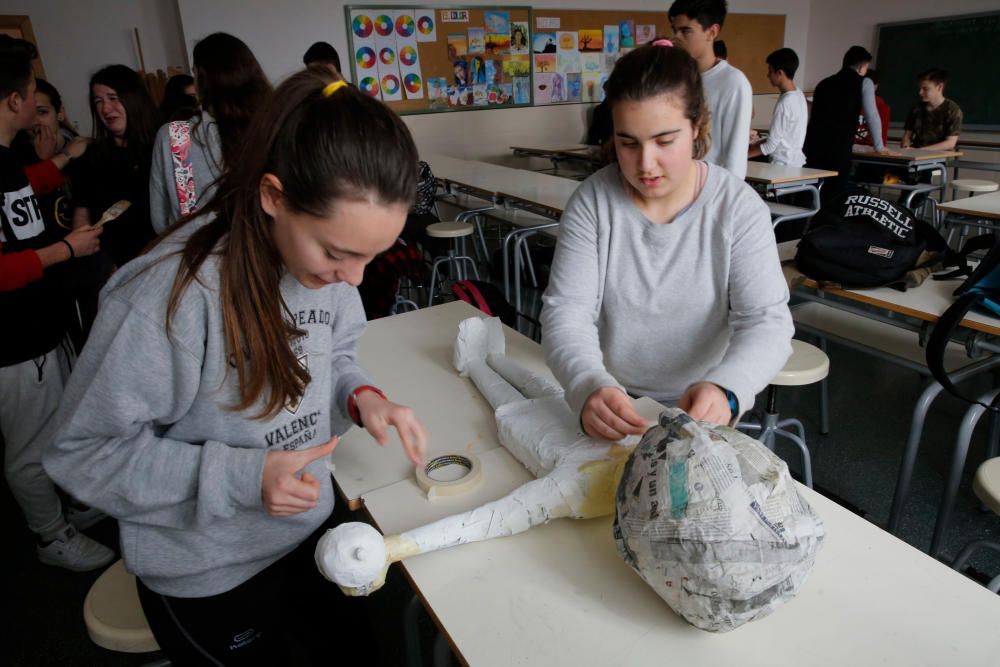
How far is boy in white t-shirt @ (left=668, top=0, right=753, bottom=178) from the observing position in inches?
101

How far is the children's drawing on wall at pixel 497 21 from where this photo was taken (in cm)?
626

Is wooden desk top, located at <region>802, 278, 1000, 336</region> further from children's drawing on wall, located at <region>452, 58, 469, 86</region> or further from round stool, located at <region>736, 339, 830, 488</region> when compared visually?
children's drawing on wall, located at <region>452, 58, 469, 86</region>

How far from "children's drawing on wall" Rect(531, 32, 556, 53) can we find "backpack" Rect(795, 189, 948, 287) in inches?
204

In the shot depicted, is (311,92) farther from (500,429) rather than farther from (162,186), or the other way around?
(162,186)

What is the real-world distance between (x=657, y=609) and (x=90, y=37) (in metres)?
6.15

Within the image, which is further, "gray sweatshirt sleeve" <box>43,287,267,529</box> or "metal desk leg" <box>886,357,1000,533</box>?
"metal desk leg" <box>886,357,1000,533</box>

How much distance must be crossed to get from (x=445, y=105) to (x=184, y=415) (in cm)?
604

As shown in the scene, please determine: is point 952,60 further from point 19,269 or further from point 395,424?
point 19,269

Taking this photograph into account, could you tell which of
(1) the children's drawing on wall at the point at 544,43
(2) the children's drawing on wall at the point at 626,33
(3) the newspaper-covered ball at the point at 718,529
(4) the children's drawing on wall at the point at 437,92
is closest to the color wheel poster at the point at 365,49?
(4) the children's drawing on wall at the point at 437,92

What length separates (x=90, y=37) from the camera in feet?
16.5

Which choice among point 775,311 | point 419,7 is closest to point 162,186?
point 775,311

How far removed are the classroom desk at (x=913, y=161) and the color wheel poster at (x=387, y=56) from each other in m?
4.18

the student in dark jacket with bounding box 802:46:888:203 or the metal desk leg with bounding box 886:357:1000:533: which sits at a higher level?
the student in dark jacket with bounding box 802:46:888:203

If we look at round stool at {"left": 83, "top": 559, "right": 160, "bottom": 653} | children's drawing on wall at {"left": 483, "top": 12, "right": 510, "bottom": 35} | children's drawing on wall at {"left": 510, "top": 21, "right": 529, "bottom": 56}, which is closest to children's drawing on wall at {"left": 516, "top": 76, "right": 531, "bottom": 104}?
children's drawing on wall at {"left": 510, "top": 21, "right": 529, "bottom": 56}
